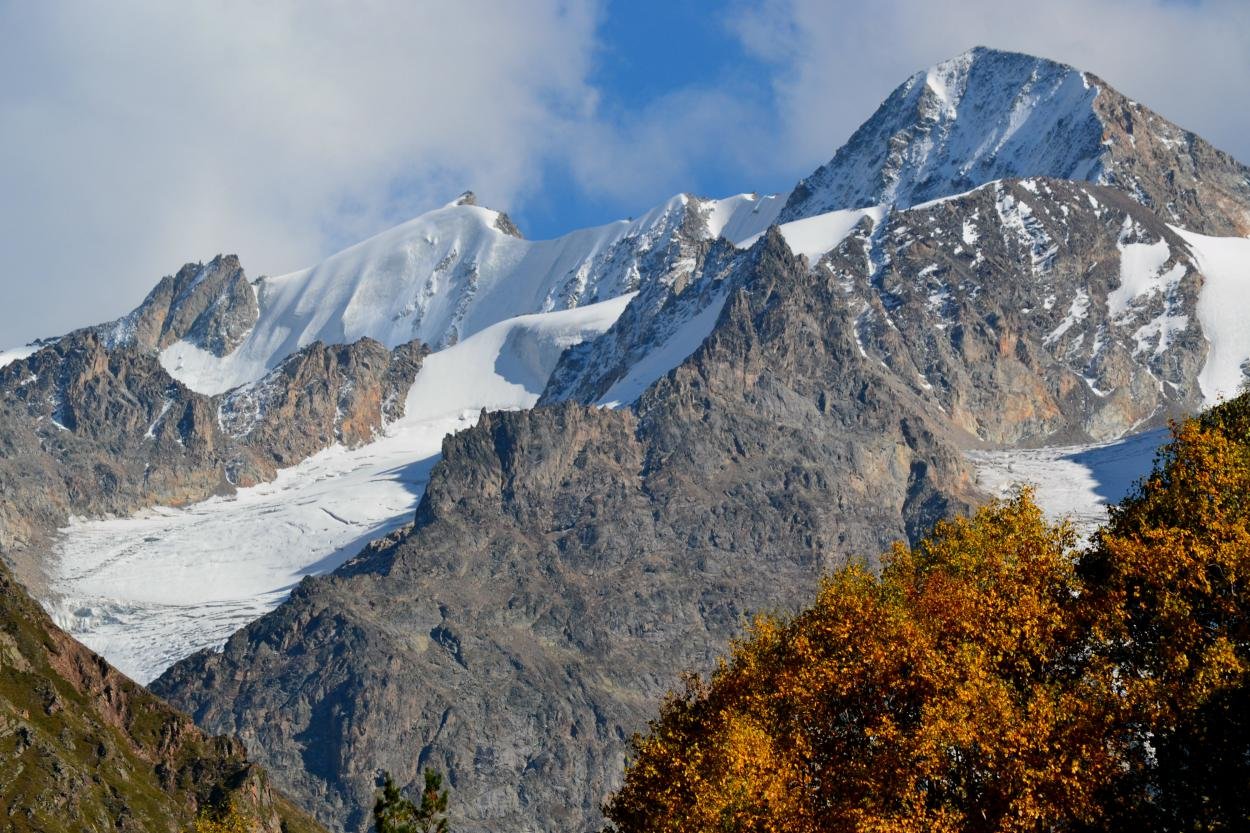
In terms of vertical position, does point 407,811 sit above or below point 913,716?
below

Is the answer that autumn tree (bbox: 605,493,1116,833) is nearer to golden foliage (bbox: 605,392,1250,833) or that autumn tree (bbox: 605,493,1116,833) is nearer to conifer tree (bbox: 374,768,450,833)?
golden foliage (bbox: 605,392,1250,833)

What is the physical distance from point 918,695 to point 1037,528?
40.7 ft

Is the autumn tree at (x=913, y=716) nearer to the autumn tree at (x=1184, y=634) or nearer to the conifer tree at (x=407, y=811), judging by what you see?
the autumn tree at (x=1184, y=634)

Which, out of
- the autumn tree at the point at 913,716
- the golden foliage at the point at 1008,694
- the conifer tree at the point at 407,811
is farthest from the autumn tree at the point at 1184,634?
the conifer tree at the point at 407,811

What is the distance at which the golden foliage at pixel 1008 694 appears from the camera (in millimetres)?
68625

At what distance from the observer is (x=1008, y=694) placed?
237ft

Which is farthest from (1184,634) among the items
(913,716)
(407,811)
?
(407,811)

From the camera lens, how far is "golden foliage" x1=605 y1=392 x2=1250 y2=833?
68.6 meters

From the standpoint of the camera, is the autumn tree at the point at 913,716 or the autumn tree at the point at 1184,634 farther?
the autumn tree at the point at 913,716

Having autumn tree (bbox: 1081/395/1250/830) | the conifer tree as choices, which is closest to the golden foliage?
autumn tree (bbox: 1081/395/1250/830)

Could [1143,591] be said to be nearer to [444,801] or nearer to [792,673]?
[792,673]

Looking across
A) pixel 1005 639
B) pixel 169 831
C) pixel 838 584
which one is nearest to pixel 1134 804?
pixel 1005 639

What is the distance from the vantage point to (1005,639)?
7525cm

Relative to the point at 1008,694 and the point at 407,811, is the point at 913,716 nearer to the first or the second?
the point at 1008,694
